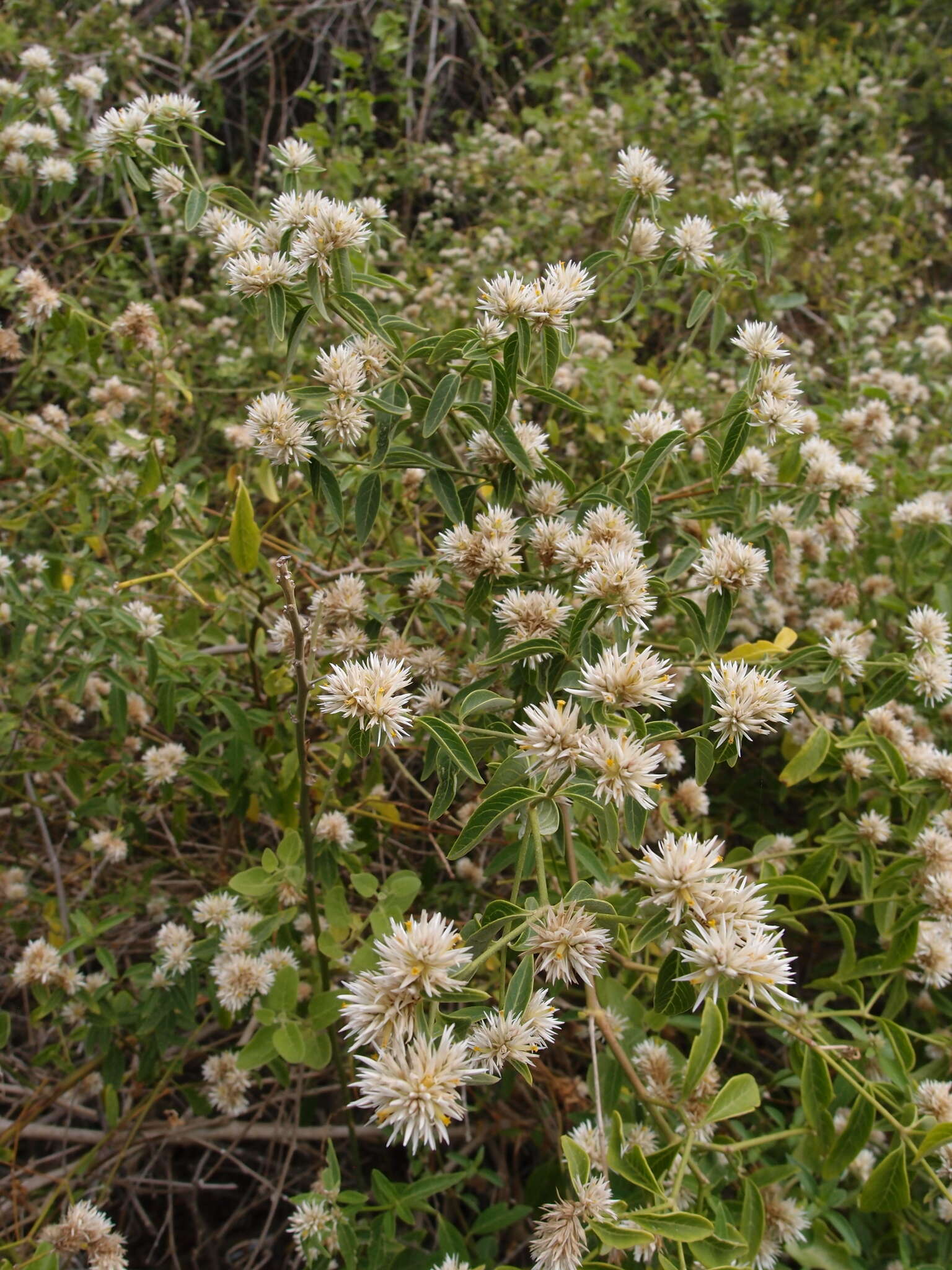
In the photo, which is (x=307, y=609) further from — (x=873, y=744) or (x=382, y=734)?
(x=873, y=744)

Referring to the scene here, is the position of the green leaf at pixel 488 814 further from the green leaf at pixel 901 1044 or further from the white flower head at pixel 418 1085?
the green leaf at pixel 901 1044

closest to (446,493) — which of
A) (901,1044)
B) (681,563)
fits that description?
(681,563)

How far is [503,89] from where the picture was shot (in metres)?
4.54

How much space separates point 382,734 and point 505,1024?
36cm

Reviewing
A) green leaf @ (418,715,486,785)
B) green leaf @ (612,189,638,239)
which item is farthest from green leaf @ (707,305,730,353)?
green leaf @ (418,715,486,785)

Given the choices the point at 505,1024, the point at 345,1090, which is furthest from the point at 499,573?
the point at 345,1090

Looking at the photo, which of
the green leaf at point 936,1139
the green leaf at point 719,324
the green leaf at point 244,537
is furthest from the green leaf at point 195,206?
the green leaf at point 936,1139

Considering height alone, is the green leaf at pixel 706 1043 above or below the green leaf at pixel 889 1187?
above

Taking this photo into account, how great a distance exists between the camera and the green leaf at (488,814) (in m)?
0.92

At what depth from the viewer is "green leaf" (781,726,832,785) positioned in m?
1.41

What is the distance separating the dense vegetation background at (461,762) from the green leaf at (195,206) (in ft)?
0.18

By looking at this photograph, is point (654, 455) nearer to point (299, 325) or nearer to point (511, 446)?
point (511, 446)

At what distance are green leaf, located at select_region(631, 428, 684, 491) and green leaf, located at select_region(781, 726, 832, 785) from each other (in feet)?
1.72

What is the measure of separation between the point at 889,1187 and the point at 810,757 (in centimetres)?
60
